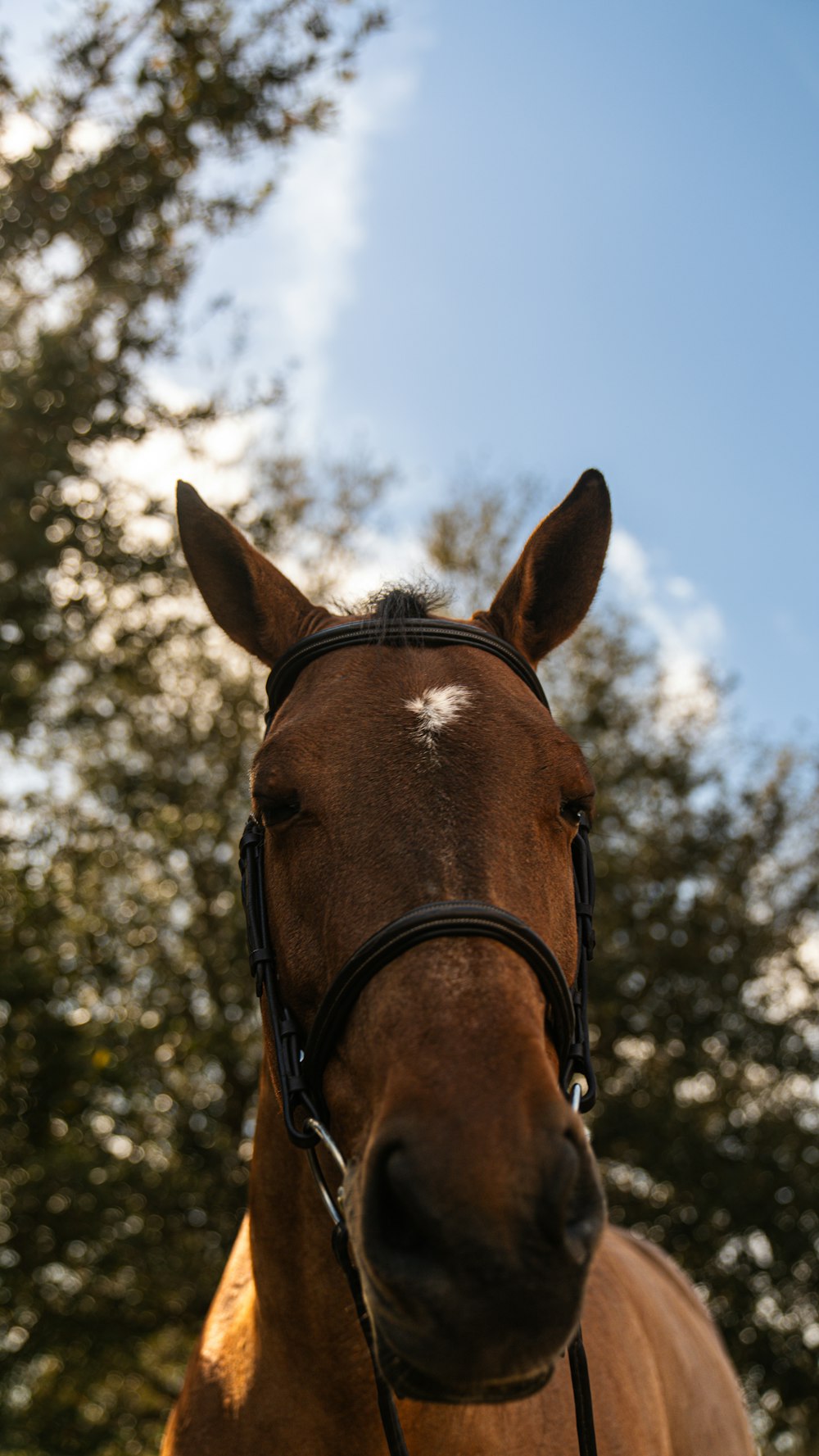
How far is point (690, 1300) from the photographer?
6.74 meters

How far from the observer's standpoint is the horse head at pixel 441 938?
1597 mm

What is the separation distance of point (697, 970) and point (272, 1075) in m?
14.9

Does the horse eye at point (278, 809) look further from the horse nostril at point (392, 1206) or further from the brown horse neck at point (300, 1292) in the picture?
the horse nostril at point (392, 1206)

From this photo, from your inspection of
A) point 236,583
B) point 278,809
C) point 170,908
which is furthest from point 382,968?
point 170,908

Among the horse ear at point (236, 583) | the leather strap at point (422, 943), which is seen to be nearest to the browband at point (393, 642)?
the horse ear at point (236, 583)

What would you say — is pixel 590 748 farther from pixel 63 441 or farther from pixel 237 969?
pixel 63 441

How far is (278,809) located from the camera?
2.44 m

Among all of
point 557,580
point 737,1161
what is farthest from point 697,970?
point 557,580

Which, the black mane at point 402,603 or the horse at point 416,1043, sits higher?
the black mane at point 402,603

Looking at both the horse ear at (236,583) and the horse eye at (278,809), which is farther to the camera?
the horse ear at (236,583)

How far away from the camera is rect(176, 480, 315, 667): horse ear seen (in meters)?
3.18

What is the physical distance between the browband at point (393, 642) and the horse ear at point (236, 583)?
0.76 feet

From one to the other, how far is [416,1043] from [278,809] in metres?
0.79

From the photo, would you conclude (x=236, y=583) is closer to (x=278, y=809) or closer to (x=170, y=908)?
(x=278, y=809)
